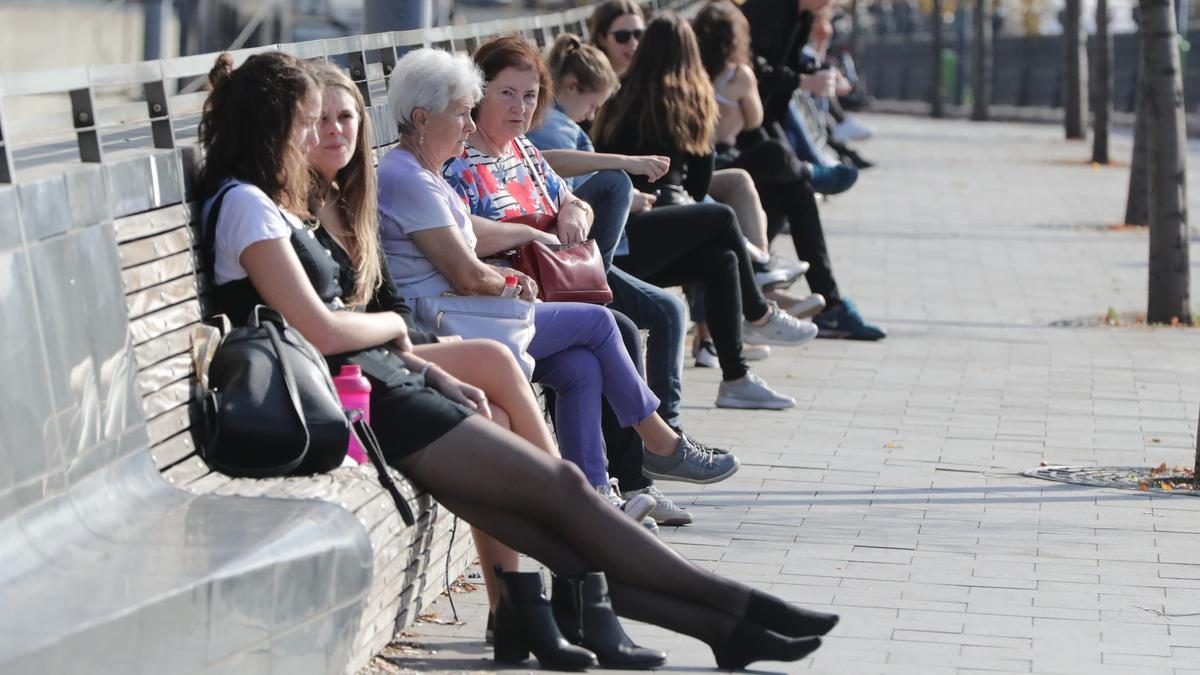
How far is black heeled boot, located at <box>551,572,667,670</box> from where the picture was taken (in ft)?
14.9

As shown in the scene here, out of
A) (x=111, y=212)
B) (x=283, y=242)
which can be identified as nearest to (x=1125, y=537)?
(x=283, y=242)

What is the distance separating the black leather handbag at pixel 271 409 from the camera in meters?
4.33

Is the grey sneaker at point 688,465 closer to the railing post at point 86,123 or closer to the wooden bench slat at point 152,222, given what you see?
the wooden bench slat at point 152,222

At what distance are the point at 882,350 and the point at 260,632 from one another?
683 cm

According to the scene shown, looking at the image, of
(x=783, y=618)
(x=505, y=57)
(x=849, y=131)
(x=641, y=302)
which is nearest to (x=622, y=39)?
(x=641, y=302)

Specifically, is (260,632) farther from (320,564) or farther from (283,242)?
(283,242)

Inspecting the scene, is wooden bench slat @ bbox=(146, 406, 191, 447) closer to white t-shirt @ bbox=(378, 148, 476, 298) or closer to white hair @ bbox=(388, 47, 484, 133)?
white t-shirt @ bbox=(378, 148, 476, 298)

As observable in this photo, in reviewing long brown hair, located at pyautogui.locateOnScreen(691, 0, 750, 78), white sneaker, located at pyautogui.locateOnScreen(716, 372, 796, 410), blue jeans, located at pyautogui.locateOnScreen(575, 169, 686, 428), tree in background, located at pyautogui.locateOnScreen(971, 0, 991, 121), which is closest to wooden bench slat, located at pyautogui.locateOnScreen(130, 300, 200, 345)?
blue jeans, located at pyautogui.locateOnScreen(575, 169, 686, 428)

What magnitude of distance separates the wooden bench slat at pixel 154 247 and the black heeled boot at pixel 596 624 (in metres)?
1.20

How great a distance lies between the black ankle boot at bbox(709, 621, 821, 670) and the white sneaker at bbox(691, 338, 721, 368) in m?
5.05

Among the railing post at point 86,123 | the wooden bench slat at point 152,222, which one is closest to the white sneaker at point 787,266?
the wooden bench slat at point 152,222

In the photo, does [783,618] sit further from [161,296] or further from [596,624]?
[161,296]

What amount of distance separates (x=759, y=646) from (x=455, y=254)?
5.36 ft

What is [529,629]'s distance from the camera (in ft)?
14.9
